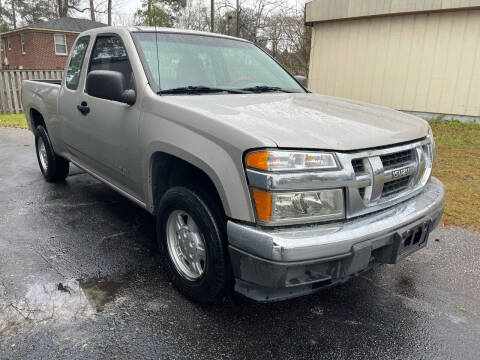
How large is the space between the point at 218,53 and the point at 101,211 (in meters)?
2.28

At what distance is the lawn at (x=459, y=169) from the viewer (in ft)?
14.7

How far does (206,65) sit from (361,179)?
74.2 inches

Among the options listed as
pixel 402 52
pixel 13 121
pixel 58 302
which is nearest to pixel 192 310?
pixel 58 302

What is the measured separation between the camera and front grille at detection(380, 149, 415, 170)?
2.36 metres

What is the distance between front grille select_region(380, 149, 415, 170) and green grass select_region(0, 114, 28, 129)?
34.9ft

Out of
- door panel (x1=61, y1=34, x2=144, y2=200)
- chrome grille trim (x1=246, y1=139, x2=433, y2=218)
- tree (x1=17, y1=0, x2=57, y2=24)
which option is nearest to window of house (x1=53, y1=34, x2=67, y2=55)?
tree (x1=17, y1=0, x2=57, y2=24)

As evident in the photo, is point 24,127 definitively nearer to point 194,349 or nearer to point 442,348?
point 194,349

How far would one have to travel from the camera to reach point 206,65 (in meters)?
3.40

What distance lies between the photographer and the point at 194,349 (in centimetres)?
229

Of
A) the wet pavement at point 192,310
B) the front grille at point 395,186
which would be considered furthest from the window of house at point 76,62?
the front grille at point 395,186

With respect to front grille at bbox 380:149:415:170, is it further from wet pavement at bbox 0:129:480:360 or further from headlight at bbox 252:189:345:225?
wet pavement at bbox 0:129:480:360

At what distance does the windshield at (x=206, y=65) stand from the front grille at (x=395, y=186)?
1527 millimetres

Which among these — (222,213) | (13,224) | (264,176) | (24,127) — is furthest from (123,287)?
(24,127)

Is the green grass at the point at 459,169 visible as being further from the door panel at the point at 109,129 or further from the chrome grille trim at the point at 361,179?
the door panel at the point at 109,129
